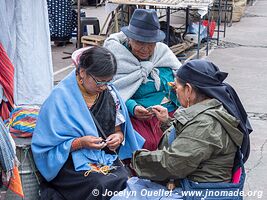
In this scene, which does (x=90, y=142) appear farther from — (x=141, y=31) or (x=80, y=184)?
(x=141, y=31)

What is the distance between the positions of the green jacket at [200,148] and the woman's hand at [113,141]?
602 mm

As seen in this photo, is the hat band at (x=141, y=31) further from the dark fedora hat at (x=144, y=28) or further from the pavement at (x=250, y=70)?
the pavement at (x=250, y=70)

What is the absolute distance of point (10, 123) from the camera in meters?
3.43

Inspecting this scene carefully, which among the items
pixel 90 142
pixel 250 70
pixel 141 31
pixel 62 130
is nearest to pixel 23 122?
pixel 62 130

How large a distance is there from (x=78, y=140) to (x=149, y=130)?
876mm

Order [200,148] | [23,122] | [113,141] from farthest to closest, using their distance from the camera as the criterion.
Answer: [23,122], [113,141], [200,148]

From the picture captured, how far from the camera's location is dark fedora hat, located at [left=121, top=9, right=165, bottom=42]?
3646 mm

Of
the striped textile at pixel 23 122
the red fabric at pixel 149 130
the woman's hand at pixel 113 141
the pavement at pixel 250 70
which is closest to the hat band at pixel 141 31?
the red fabric at pixel 149 130

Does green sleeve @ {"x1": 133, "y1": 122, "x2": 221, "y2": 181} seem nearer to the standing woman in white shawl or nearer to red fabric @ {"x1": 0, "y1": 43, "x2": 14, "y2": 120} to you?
the standing woman in white shawl

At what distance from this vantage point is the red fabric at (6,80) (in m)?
4.03

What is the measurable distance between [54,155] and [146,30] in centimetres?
119

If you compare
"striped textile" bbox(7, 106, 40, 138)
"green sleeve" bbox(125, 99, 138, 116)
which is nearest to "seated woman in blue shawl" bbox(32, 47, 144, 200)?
"striped textile" bbox(7, 106, 40, 138)

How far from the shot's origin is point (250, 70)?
8836 millimetres

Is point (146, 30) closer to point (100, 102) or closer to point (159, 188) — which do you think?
point (100, 102)
